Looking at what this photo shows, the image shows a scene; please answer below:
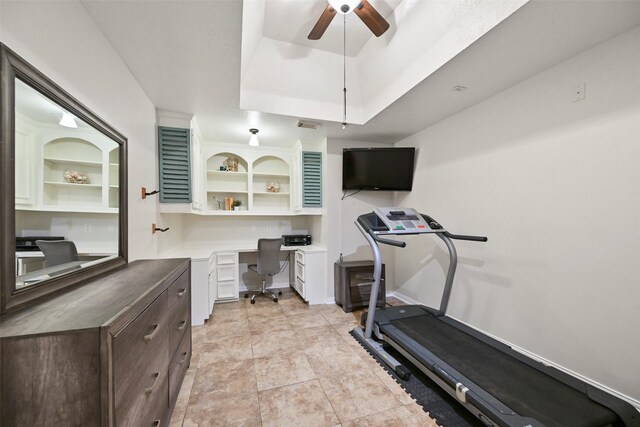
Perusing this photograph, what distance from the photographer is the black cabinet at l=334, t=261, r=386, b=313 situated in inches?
133

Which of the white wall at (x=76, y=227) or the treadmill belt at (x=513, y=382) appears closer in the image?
the white wall at (x=76, y=227)

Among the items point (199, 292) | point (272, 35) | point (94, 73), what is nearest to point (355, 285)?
point (199, 292)

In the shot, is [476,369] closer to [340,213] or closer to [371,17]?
[340,213]

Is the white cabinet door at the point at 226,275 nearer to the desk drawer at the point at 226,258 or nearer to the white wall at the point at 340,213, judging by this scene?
the desk drawer at the point at 226,258

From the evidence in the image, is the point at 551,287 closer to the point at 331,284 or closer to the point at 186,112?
the point at 331,284

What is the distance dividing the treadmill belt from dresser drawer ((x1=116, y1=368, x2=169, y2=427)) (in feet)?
5.96

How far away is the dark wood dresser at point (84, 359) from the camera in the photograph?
0.71m

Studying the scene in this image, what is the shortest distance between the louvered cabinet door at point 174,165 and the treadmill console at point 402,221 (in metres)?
2.27

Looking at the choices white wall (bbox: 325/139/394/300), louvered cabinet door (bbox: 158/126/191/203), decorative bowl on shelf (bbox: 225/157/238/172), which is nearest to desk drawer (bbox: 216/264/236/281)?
louvered cabinet door (bbox: 158/126/191/203)

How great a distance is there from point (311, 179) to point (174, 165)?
186cm

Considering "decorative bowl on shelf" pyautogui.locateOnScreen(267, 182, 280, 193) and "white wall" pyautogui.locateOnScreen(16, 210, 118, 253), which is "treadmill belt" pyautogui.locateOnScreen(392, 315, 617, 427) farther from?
"decorative bowl on shelf" pyautogui.locateOnScreen(267, 182, 280, 193)

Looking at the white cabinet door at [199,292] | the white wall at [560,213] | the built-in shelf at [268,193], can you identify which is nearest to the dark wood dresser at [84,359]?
→ the white cabinet door at [199,292]

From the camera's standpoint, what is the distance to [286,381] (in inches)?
77.0

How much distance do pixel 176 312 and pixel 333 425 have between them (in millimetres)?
1278
